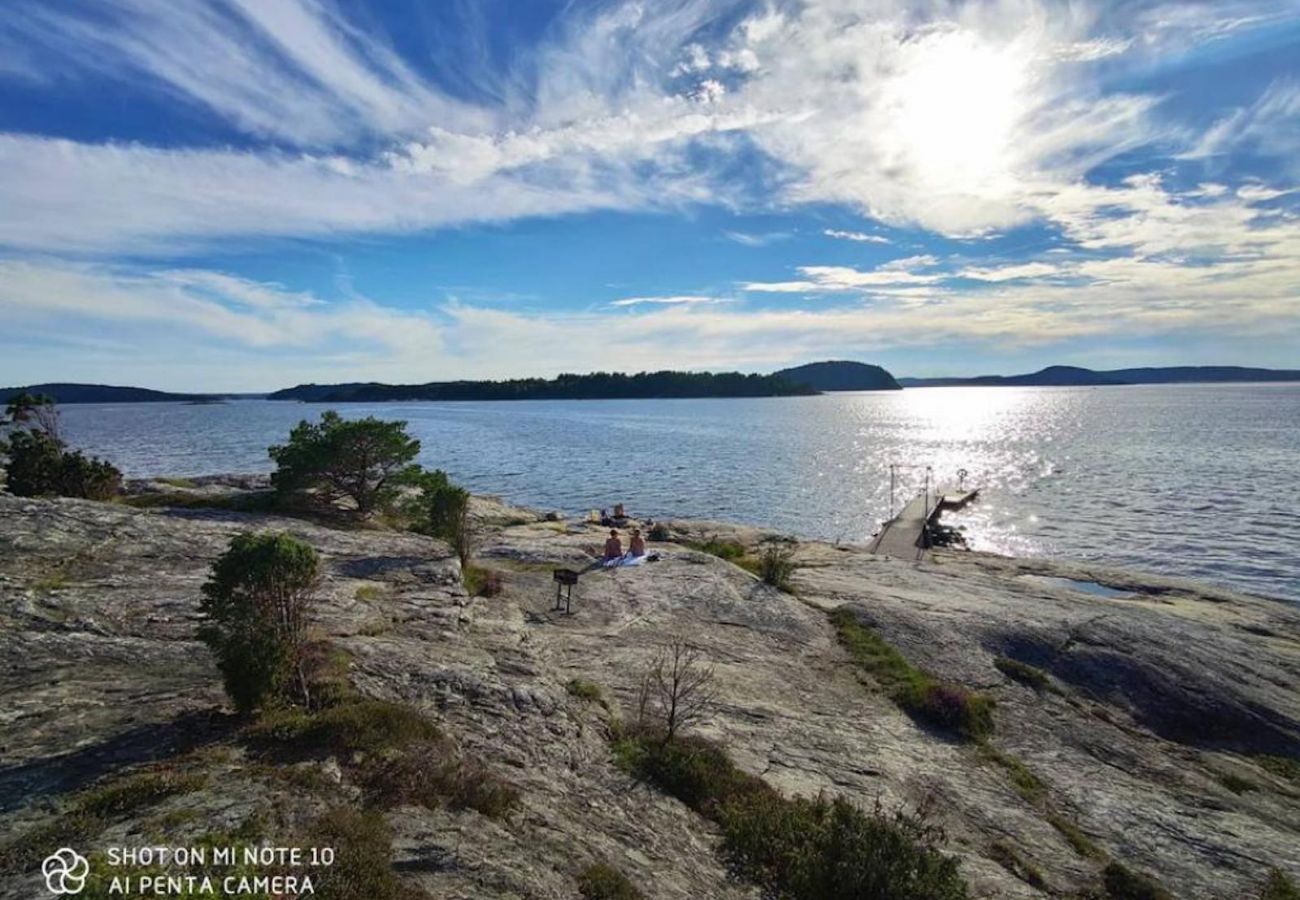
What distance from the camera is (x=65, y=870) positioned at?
651 centimetres

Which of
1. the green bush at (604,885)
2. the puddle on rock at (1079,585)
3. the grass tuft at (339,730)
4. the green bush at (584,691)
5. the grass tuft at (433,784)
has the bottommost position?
the puddle on rock at (1079,585)

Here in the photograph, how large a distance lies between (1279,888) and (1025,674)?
897cm

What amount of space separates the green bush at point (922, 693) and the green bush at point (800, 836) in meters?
5.42

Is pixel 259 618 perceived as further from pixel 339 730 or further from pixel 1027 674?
pixel 1027 674

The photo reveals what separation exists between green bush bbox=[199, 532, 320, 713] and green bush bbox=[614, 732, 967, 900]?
19.3 ft

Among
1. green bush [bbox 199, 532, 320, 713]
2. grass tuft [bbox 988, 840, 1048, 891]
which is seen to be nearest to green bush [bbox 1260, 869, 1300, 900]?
grass tuft [bbox 988, 840, 1048, 891]

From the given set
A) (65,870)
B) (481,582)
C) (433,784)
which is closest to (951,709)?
(433,784)

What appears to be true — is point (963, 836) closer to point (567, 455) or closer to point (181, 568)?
point (181, 568)

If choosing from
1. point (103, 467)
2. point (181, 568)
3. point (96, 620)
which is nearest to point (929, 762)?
point (96, 620)

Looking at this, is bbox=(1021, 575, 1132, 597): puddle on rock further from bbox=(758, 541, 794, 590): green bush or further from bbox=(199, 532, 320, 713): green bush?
bbox=(199, 532, 320, 713): green bush

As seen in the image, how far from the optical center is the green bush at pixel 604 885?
8.06 meters

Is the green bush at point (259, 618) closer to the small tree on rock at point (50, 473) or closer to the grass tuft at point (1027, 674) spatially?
the grass tuft at point (1027, 674)

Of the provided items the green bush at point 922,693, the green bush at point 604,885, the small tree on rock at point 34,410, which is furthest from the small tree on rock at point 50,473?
the green bush at point 922,693

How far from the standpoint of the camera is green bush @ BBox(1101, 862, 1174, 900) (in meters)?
11.1
